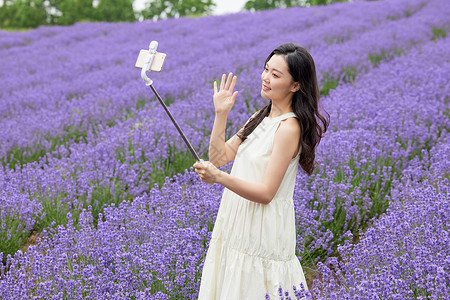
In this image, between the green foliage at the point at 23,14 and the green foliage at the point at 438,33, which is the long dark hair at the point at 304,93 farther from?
the green foliage at the point at 23,14

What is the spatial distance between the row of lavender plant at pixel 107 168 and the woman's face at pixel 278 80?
1.74 m

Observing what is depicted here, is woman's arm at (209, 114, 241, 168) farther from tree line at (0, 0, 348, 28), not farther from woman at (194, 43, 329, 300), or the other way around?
tree line at (0, 0, 348, 28)

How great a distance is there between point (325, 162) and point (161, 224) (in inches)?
53.2

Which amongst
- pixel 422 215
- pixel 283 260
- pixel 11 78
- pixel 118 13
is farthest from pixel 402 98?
pixel 118 13

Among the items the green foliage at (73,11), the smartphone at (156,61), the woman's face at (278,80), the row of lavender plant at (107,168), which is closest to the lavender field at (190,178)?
the row of lavender plant at (107,168)

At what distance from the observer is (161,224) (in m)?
2.65

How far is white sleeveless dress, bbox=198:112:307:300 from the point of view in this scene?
1896 mm

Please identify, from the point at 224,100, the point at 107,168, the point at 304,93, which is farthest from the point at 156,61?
the point at 107,168

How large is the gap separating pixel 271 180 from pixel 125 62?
6924mm

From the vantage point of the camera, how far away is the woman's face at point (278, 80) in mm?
1911

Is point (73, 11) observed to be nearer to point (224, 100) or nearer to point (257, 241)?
point (224, 100)

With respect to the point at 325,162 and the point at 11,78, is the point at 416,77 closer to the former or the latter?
the point at 325,162

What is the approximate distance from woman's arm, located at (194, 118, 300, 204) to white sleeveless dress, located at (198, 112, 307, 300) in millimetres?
65

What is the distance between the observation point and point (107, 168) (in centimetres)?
367
